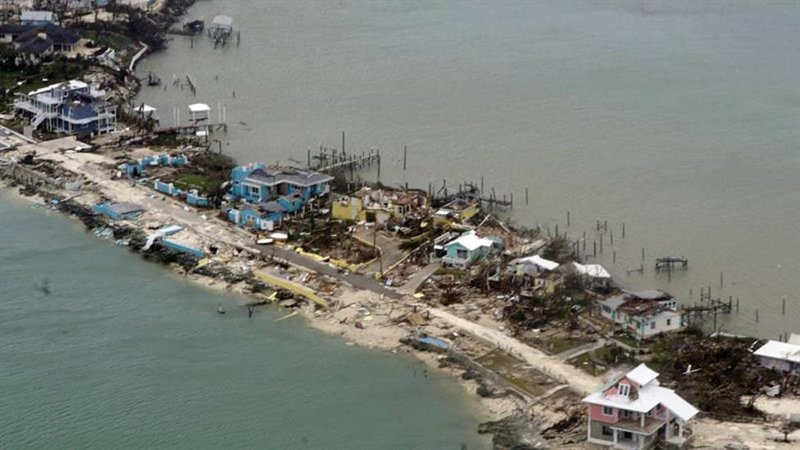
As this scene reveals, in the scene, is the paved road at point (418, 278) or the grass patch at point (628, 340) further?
the paved road at point (418, 278)

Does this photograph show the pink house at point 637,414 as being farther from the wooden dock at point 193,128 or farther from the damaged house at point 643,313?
the wooden dock at point 193,128

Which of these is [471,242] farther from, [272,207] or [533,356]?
[272,207]

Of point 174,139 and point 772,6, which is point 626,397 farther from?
point 772,6

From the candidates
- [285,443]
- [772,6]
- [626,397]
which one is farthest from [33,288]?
[772,6]

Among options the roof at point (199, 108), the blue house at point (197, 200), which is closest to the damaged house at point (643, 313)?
the blue house at point (197, 200)

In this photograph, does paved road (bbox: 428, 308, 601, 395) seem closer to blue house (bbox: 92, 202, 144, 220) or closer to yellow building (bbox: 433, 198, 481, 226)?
yellow building (bbox: 433, 198, 481, 226)

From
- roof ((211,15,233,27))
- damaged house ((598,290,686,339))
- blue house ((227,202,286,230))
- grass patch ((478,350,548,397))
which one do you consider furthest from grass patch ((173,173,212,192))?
roof ((211,15,233,27))

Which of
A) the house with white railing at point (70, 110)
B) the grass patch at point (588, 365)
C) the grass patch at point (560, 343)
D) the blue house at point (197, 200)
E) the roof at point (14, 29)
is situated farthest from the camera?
the roof at point (14, 29)
